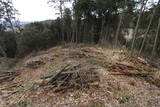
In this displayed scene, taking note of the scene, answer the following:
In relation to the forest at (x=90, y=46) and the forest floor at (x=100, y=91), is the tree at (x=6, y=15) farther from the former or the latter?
the forest floor at (x=100, y=91)

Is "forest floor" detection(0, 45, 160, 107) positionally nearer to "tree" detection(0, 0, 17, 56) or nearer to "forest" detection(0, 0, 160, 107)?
"forest" detection(0, 0, 160, 107)

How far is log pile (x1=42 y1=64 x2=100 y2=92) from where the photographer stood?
522 cm

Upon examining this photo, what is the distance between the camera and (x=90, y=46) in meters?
12.9

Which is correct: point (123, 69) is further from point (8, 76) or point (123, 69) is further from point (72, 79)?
point (8, 76)

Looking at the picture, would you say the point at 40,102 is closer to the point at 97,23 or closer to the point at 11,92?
the point at 11,92

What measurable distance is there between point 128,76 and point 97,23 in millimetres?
13963

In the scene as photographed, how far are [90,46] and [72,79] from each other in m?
7.70

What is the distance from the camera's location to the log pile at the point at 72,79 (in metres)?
5.22

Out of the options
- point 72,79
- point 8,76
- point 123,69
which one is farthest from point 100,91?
point 8,76

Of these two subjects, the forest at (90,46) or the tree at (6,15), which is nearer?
the forest at (90,46)

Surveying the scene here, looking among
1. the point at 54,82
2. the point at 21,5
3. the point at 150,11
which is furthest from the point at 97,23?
the point at 54,82

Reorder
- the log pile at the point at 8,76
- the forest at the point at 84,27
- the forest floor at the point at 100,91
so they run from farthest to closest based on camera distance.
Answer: the forest at the point at 84,27 < the log pile at the point at 8,76 < the forest floor at the point at 100,91

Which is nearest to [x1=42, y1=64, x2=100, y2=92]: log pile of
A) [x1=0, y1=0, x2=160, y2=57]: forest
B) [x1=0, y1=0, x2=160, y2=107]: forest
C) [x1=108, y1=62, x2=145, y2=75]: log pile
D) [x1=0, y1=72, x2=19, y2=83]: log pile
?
[x1=0, y1=0, x2=160, y2=107]: forest

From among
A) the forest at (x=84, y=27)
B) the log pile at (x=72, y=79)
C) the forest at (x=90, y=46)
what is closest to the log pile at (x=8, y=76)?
the forest at (x=90, y=46)
